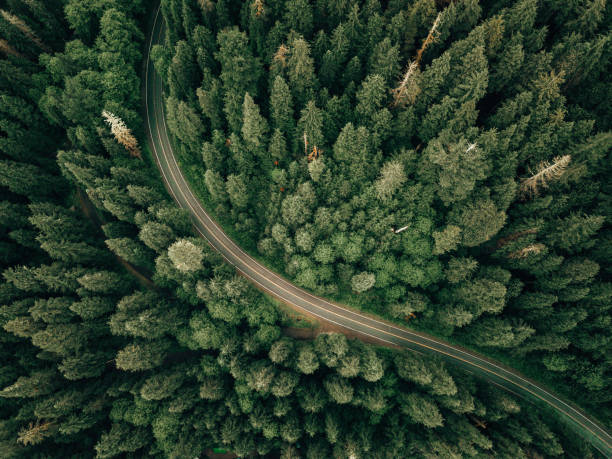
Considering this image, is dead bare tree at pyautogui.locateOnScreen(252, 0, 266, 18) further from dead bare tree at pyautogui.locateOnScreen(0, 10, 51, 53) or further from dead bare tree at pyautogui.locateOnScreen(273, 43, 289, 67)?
dead bare tree at pyautogui.locateOnScreen(0, 10, 51, 53)

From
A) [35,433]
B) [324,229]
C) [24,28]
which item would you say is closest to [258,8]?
[324,229]

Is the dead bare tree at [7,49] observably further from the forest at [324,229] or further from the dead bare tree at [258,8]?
the dead bare tree at [258,8]

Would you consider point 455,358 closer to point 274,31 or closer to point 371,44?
point 371,44

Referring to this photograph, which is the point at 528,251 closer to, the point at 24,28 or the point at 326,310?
the point at 326,310

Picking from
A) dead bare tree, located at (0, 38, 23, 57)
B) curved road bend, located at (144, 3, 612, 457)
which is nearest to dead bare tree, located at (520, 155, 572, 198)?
curved road bend, located at (144, 3, 612, 457)

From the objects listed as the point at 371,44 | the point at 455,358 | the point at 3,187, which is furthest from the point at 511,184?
the point at 3,187

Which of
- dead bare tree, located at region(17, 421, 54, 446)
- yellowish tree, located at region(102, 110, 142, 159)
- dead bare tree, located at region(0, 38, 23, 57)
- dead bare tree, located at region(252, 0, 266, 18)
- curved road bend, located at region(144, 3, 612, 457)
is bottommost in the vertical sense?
dead bare tree, located at region(17, 421, 54, 446)
